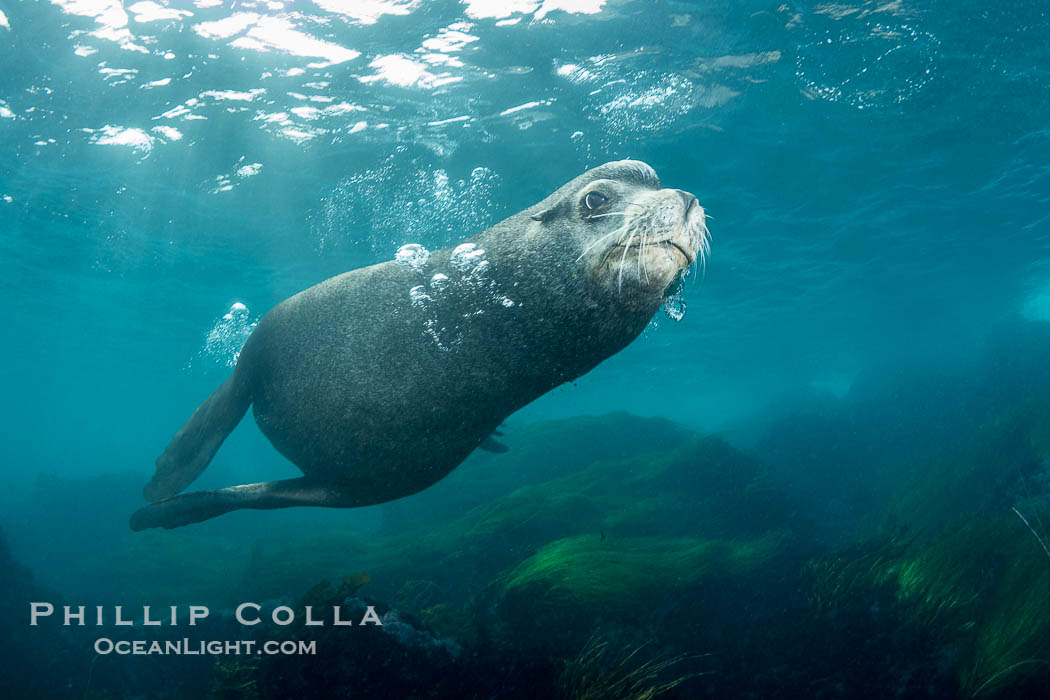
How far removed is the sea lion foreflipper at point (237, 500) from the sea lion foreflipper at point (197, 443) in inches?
15.7

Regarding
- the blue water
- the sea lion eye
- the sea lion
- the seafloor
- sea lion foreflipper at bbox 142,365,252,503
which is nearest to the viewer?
the sea lion

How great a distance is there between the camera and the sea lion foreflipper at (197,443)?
12.7 ft

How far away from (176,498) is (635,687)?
3745 mm

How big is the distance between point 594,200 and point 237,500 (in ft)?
9.48

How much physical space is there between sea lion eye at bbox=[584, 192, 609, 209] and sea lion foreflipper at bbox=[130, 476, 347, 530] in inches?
88.2

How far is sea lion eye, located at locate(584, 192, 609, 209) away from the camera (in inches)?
95.8

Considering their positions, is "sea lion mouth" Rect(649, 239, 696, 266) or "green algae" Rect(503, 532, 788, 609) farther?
"green algae" Rect(503, 532, 788, 609)

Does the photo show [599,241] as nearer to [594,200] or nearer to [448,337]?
[594,200]

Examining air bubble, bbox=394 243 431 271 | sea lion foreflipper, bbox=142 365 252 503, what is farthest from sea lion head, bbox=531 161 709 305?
sea lion foreflipper, bbox=142 365 252 503

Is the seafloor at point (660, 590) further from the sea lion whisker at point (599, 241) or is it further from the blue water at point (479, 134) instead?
the sea lion whisker at point (599, 241)

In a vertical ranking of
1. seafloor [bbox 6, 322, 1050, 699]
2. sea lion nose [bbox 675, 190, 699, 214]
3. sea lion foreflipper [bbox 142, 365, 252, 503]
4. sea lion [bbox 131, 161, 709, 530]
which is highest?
sea lion nose [bbox 675, 190, 699, 214]

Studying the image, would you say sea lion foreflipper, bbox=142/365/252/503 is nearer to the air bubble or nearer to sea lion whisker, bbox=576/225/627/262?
the air bubble

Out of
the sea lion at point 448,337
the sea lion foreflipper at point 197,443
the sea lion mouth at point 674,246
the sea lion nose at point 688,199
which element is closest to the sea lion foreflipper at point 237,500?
the sea lion at point 448,337

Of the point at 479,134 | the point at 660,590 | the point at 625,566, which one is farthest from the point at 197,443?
the point at 479,134
